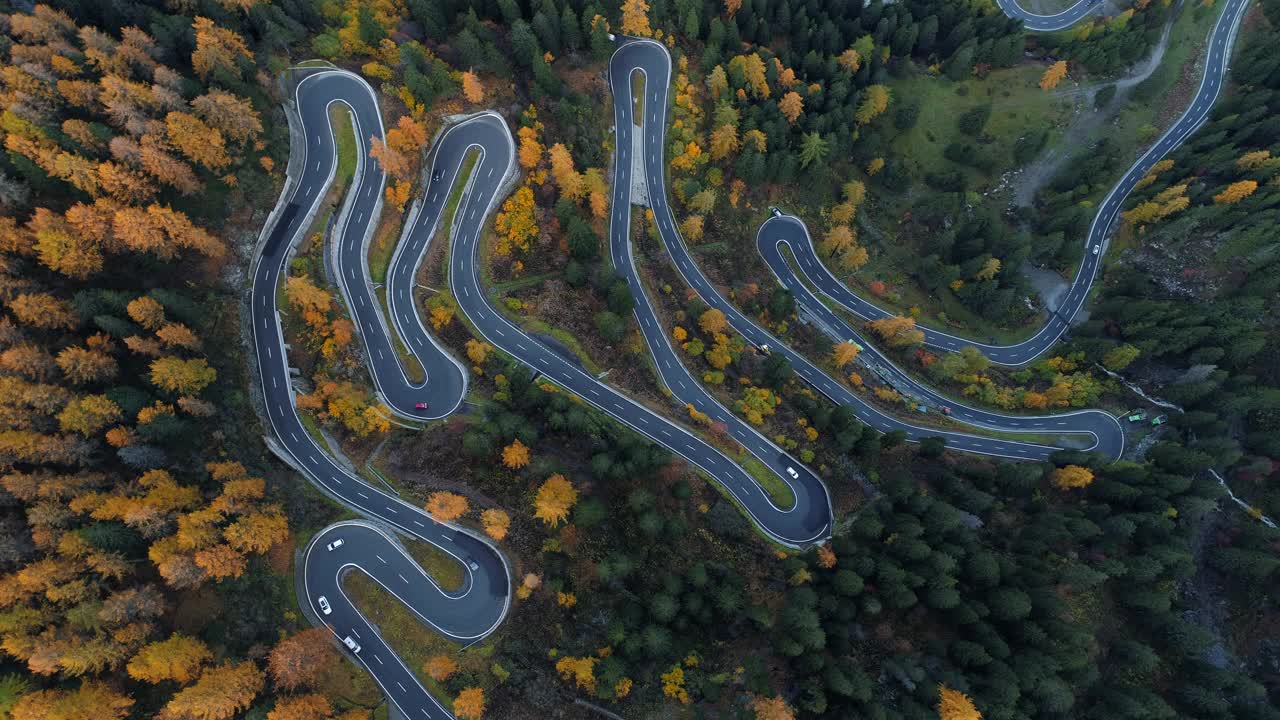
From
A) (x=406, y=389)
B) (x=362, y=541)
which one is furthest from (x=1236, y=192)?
(x=362, y=541)

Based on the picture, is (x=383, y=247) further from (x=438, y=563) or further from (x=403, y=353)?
(x=438, y=563)

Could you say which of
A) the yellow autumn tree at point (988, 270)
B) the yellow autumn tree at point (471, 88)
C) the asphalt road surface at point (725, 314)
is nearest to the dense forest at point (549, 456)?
the yellow autumn tree at point (471, 88)

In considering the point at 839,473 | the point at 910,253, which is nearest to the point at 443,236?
the point at 839,473

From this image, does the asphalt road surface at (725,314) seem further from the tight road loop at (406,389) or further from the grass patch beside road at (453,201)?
the grass patch beside road at (453,201)

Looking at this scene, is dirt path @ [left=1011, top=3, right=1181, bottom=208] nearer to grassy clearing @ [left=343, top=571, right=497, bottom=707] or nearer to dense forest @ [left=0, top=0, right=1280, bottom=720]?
dense forest @ [left=0, top=0, right=1280, bottom=720]

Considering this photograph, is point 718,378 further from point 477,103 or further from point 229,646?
point 229,646

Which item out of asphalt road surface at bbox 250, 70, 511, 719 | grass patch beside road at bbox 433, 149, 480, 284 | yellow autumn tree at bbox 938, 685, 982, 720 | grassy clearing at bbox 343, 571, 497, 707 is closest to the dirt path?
yellow autumn tree at bbox 938, 685, 982, 720
